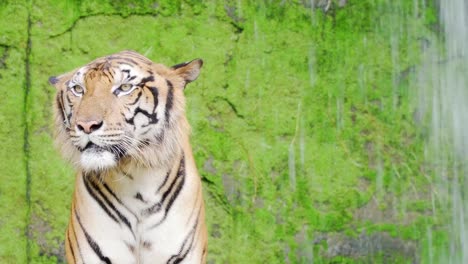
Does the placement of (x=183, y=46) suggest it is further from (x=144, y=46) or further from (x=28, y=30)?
(x=28, y=30)

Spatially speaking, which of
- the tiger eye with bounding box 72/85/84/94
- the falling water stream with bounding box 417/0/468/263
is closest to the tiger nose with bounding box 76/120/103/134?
the tiger eye with bounding box 72/85/84/94

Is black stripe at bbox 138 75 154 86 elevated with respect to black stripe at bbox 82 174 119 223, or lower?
elevated

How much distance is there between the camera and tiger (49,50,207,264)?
3.55 meters

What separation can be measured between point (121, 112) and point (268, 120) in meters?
2.24

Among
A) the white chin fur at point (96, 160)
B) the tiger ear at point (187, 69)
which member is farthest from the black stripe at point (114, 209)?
the tiger ear at point (187, 69)

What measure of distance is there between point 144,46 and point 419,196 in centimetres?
189

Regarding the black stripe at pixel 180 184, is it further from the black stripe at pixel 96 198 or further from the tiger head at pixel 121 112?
the black stripe at pixel 96 198

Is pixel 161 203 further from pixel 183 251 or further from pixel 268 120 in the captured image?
pixel 268 120

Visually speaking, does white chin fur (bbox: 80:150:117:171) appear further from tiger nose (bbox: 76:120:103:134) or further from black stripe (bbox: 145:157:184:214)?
black stripe (bbox: 145:157:184:214)

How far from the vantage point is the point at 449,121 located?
5.99 metres

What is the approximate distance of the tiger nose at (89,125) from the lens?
3385mm

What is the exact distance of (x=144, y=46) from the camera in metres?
5.54

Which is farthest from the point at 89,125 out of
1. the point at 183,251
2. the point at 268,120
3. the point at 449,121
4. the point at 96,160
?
the point at 449,121

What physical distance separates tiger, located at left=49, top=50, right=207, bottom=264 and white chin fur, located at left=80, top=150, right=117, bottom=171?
2cm
